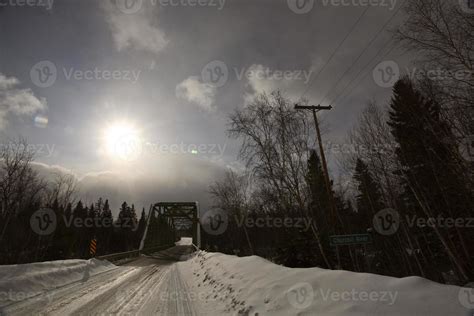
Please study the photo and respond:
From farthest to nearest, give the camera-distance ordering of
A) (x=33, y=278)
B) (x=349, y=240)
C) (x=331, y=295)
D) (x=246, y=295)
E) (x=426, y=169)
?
1. (x=426, y=169)
2. (x=349, y=240)
3. (x=33, y=278)
4. (x=246, y=295)
5. (x=331, y=295)

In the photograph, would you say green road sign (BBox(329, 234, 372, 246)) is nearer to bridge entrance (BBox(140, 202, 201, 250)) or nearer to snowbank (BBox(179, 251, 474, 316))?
snowbank (BBox(179, 251, 474, 316))

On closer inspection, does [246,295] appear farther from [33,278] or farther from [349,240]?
[33,278]

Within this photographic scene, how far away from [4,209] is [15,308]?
42.3ft

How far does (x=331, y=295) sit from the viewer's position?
12.2ft

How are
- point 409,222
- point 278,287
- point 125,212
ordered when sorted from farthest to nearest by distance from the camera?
Result: 1. point 125,212
2. point 409,222
3. point 278,287

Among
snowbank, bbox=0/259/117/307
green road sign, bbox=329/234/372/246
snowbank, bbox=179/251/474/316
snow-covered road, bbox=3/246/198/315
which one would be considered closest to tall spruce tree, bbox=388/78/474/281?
green road sign, bbox=329/234/372/246

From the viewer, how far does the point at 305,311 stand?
3619mm

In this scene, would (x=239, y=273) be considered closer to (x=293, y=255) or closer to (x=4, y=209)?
(x=293, y=255)

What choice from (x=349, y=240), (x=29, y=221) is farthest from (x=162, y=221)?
(x=349, y=240)

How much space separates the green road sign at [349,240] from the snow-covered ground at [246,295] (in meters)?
2.20

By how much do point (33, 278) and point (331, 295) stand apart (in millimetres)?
8760

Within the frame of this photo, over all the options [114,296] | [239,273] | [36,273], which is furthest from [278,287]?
[36,273]

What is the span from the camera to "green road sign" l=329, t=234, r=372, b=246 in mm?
7281

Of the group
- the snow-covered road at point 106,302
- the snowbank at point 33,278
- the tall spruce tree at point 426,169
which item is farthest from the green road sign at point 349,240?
the snowbank at point 33,278
